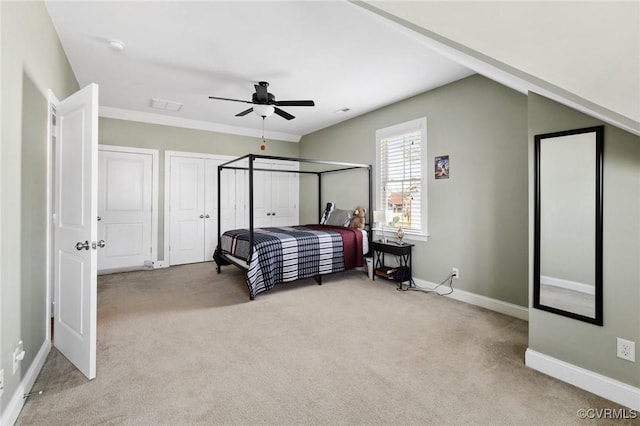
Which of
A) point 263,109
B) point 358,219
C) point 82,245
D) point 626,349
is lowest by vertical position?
point 626,349

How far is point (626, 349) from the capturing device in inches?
68.6

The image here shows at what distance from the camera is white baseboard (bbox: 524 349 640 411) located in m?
1.71

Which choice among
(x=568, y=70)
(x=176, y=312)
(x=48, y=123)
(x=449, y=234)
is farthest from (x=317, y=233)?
(x=568, y=70)

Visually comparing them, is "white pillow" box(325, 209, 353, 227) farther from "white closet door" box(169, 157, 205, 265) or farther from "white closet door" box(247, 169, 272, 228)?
"white closet door" box(169, 157, 205, 265)

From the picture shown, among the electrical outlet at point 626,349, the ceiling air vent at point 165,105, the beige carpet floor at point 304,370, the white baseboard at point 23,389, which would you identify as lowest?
the beige carpet floor at point 304,370

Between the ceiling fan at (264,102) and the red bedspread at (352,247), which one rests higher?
the ceiling fan at (264,102)

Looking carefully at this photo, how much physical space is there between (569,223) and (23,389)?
3.51 meters

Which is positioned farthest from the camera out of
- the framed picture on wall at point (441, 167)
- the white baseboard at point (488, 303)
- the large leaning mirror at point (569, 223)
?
the framed picture on wall at point (441, 167)

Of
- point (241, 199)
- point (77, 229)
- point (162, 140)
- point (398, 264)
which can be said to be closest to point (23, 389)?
point (77, 229)

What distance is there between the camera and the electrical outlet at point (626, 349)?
5.63 feet

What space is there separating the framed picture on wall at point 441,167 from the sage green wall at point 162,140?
383cm

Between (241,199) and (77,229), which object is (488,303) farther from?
(241,199)

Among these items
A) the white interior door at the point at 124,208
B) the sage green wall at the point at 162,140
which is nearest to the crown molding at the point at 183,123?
the sage green wall at the point at 162,140

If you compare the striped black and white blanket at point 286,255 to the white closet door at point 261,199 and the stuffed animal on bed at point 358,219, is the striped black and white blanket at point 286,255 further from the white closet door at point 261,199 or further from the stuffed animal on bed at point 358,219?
the white closet door at point 261,199
